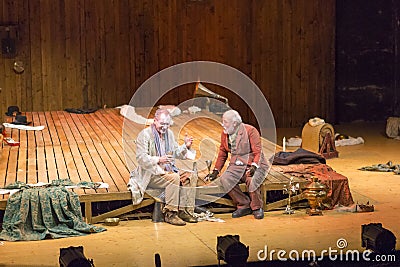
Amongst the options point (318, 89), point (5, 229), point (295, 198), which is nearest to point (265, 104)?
point (318, 89)

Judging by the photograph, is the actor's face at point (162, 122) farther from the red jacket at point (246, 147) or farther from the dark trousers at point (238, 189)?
the dark trousers at point (238, 189)

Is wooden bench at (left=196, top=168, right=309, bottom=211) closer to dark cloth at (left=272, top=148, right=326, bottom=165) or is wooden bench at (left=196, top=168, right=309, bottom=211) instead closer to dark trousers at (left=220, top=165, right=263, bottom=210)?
dark trousers at (left=220, top=165, right=263, bottom=210)

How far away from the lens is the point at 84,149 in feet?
36.5

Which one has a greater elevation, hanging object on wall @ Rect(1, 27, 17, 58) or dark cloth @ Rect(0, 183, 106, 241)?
hanging object on wall @ Rect(1, 27, 17, 58)

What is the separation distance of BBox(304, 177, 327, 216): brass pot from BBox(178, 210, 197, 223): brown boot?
46.8 inches

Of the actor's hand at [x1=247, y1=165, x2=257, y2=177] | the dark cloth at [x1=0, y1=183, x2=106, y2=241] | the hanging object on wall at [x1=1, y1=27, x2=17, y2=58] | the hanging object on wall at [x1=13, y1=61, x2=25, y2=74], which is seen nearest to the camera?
the dark cloth at [x1=0, y1=183, x2=106, y2=241]

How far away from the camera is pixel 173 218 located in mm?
8820

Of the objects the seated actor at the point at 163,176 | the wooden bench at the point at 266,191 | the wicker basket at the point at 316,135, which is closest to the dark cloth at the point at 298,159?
the wooden bench at the point at 266,191

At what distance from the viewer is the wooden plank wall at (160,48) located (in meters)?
14.7

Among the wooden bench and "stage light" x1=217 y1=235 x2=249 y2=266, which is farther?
the wooden bench

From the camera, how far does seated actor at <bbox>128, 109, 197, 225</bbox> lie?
8.85 metres

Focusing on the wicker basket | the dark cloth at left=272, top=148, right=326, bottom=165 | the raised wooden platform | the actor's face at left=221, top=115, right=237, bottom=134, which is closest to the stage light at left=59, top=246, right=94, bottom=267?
the raised wooden platform

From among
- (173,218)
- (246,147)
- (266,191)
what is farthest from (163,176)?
(266,191)

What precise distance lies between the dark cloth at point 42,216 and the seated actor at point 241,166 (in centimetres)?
142
